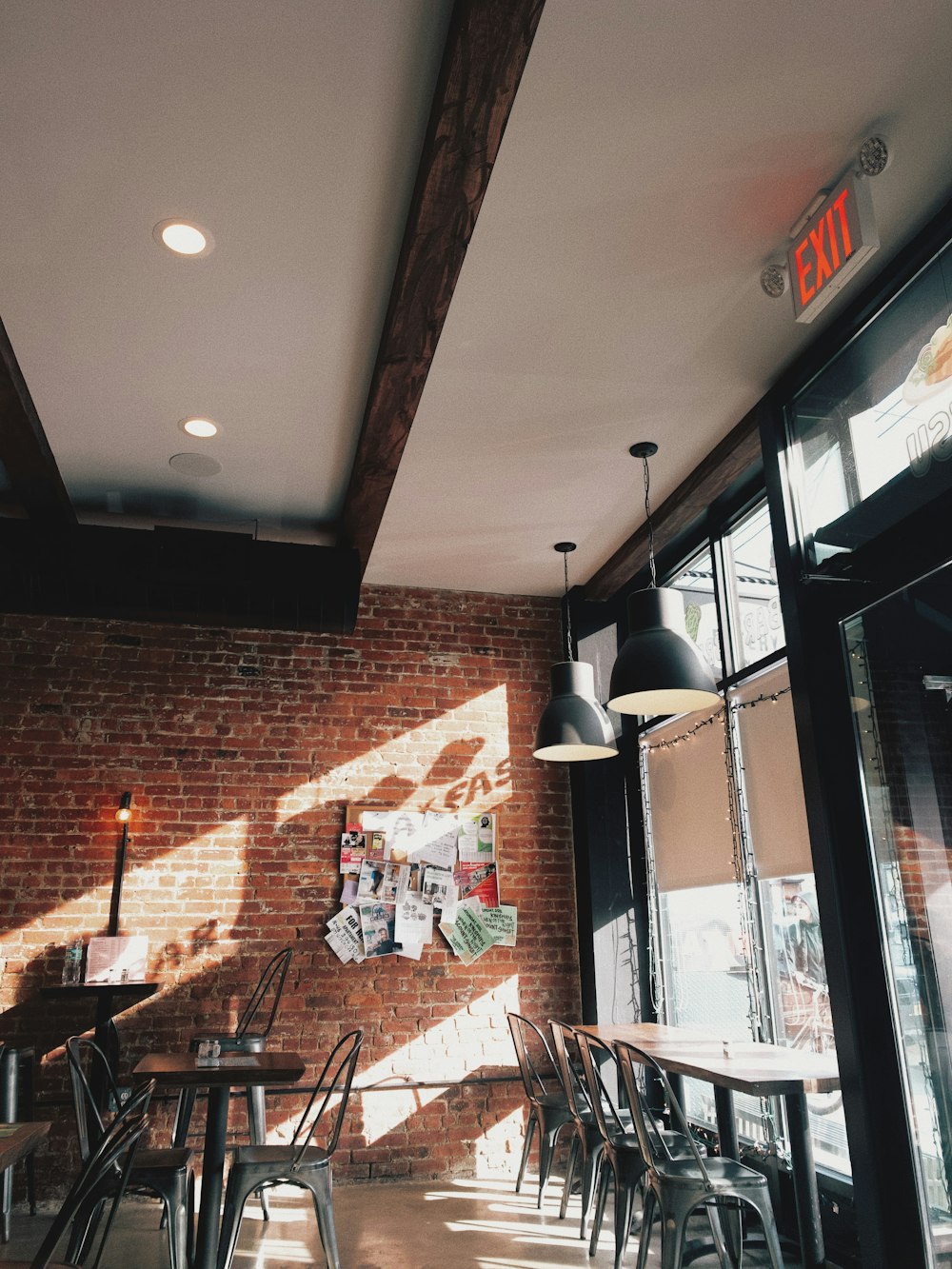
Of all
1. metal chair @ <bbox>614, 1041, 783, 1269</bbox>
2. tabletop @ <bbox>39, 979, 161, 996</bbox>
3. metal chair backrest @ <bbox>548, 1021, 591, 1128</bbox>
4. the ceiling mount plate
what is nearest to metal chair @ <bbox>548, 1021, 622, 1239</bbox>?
metal chair backrest @ <bbox>548, 1021, 591, 1128</bbox>

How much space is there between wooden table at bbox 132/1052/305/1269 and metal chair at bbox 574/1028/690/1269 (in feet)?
3.95

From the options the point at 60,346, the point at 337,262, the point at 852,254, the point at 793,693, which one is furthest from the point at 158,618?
the point at 852,254

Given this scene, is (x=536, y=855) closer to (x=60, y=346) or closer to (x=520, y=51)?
(x=60, y=346)

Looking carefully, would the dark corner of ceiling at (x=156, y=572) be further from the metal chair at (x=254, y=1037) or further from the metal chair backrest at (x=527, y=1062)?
the metal chair backrest at (x=527, y=1062)

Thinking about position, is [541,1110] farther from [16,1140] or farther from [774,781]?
[16,1140]

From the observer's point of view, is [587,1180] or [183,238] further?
[587,1180]

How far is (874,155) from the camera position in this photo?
271 cm

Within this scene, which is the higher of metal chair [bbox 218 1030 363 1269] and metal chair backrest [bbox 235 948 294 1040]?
metal chair backrest [bbox 235 948 294 1040]

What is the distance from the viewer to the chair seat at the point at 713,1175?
3.17 metres

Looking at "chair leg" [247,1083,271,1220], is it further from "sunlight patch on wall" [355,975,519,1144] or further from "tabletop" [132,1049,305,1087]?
"tabletop" [132,1049,305,1087]

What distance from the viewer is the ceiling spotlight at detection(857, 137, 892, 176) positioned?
8.81 feet

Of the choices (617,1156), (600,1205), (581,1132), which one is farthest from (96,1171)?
(581,1132)

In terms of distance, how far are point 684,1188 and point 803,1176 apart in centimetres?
56

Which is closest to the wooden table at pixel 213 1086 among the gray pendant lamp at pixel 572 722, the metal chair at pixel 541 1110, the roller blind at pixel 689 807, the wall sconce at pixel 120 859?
the metal chair at pixel 541 1110
